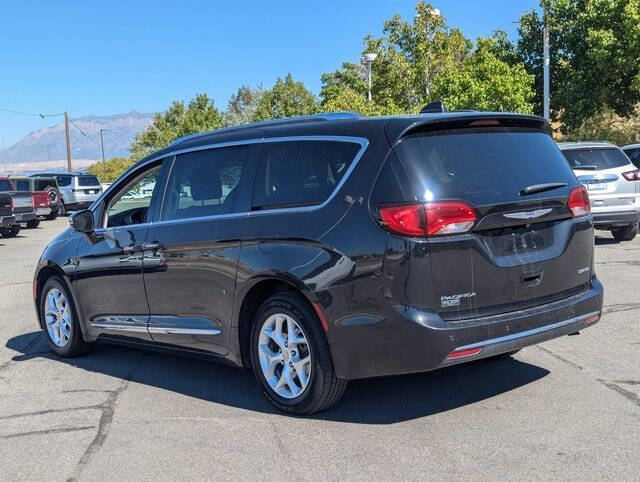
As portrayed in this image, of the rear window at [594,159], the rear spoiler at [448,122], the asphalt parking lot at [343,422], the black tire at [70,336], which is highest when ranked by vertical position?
the rear spoiler at [448,122]

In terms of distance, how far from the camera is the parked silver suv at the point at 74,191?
112 ft

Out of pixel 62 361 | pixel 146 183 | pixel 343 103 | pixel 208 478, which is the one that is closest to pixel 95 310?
pixel 62 361

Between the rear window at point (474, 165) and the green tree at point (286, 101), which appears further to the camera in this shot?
the green tree at point (286, 101)

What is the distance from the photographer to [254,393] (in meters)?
5.51

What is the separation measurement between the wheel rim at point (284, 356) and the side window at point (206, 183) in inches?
34.1

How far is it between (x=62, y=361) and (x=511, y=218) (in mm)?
4256

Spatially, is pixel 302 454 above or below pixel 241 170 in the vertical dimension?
below

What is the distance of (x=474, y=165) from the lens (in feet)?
15.1

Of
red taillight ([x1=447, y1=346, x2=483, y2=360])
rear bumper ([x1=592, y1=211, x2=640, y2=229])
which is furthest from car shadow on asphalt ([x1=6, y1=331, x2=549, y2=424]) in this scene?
rear bumper ([x1=592, y1=211, x2=640, y2=229])

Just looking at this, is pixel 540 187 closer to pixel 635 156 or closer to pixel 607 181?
pixel 607 181

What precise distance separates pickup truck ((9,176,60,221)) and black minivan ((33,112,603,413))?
829 inches

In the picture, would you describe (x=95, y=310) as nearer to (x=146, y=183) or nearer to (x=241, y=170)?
(x=146, y=183)

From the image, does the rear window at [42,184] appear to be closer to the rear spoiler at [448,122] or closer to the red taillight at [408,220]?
the rear spoiler at [448,122]

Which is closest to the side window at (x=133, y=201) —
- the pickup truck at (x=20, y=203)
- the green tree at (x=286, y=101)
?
the pickup truck at (x=20, y=203)
